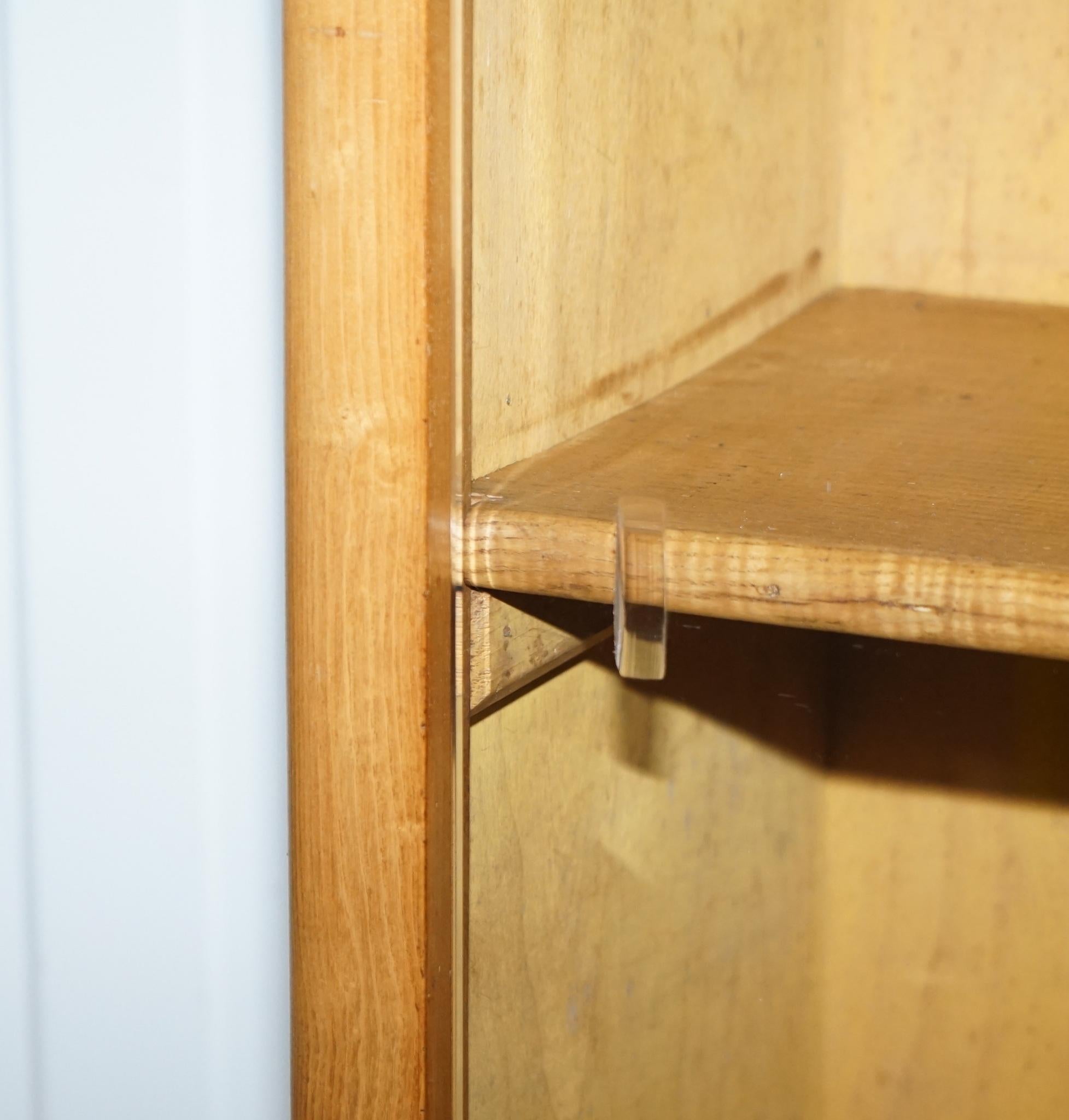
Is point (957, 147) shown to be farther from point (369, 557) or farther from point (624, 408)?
point (369, 557)

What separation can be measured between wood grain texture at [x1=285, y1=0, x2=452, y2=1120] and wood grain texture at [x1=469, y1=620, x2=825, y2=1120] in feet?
0.15

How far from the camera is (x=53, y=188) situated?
15.4 inches

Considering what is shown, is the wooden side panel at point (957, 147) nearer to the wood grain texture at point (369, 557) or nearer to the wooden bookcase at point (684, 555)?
the wooden bookcase at point (684, 555)

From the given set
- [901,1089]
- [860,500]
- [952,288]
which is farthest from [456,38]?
[901,1089]

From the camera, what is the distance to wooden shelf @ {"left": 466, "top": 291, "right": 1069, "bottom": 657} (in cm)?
33

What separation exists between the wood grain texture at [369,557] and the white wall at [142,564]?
0.13ft

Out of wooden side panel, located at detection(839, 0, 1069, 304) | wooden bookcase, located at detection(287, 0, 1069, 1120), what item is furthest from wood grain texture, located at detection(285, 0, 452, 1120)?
wooden side panel, located at detection(839, 0, 1069, 304)

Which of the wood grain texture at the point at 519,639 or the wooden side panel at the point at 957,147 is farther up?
the wooden side panel at the point at 957,147

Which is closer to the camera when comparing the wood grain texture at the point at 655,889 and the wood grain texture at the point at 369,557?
the wood grain texture at the point at 369,557

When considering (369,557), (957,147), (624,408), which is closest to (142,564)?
(369,557)

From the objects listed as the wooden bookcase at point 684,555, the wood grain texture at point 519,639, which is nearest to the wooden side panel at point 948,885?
the wooden bookcase at point 684,555

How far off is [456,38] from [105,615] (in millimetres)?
204

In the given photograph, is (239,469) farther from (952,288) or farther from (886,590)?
(952,288)

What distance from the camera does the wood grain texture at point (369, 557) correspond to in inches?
13.8
